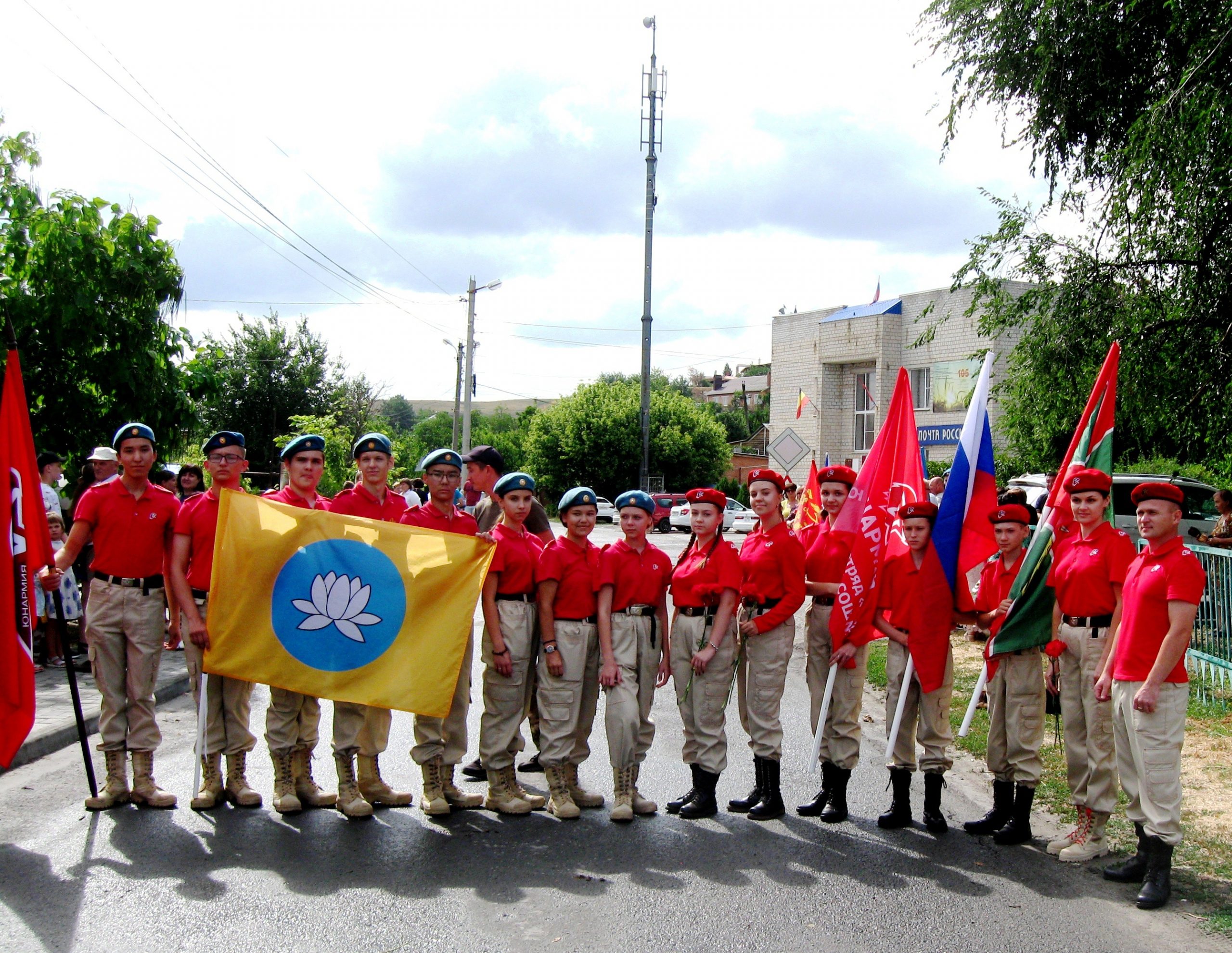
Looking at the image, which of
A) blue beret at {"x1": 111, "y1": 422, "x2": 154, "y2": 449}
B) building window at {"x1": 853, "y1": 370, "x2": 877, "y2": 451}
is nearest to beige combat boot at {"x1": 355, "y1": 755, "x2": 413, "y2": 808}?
blue beret at {"x1": 111, "y1": 422, "x2": 154, "y2": 449}

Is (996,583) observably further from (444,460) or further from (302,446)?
(302,446)

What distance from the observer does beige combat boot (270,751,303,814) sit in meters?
5.95

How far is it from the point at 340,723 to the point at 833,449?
124 feet

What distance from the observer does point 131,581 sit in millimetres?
6188

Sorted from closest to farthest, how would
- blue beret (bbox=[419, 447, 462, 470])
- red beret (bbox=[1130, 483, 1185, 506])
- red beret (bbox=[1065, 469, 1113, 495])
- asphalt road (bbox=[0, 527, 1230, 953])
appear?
asphalt road (bbox=[0, 527, 1230, 953]) < red beret (bbox=[1130, 483, 1185, 506]) < red beret (bbox=[1065, 469, 1113, 495]) < blue beret (bbox=[419, 447, 462, 470])

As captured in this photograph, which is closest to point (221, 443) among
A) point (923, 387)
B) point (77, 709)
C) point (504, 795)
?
point (77, 709)

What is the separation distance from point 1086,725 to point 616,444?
4860cm

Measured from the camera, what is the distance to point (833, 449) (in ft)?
139

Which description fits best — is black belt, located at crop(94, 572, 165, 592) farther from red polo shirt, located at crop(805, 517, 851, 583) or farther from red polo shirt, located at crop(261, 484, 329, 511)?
red polo shirt, located at crop(805, 517, 851, 583)

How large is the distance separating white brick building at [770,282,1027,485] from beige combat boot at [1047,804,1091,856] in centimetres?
3144

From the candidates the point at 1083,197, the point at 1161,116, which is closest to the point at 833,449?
the point at 1083,197

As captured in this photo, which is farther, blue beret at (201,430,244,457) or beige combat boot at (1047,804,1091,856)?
blue beret at (201,430,244,457)

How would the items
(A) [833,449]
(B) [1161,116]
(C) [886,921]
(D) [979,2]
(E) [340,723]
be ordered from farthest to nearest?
(A) [833,449] → (D) [979,2] → (B) [1161,116] → (E) [340,723] → (C) [886,921]

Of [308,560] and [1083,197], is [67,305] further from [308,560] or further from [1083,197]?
[1083,197]
